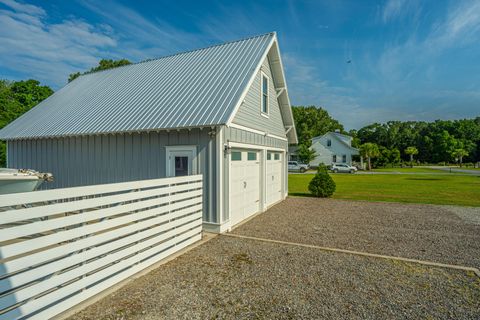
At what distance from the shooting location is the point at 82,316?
10.8ft

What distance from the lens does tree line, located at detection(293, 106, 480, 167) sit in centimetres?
5356

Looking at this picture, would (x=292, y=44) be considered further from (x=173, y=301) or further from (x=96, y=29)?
(x=173, y=301)

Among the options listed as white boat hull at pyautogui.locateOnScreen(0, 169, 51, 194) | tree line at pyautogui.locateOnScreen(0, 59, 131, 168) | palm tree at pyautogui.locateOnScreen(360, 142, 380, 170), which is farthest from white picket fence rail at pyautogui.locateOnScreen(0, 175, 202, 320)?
palm tree at pyautogui.locateOnScreen(360, 142, 380, 170)

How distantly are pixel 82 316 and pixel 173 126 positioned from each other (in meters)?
4.91

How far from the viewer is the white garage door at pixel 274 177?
11.1m

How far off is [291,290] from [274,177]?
7.93 m

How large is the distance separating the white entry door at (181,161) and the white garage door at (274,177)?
442 centimetres

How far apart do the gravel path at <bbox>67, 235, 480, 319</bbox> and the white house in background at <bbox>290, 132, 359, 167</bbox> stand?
40.8 meters

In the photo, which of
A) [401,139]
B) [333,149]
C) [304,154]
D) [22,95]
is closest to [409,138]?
[401,139]

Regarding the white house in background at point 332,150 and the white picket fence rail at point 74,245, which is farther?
the white house in background at point 332,150

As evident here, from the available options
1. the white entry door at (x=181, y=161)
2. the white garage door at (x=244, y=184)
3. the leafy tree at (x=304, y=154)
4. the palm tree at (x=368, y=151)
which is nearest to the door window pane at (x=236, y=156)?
the white garage door at (x=244, y=184)

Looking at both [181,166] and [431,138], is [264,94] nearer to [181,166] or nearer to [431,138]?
[181,166]

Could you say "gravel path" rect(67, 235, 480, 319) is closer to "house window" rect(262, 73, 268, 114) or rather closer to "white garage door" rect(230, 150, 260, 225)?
"white garage door" rect(230, 150, 260, 225)

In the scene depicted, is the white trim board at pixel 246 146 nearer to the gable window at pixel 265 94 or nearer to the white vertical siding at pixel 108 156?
the white vertical siding at pixel 108 156
